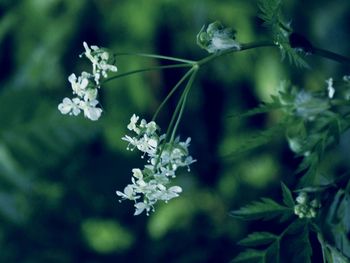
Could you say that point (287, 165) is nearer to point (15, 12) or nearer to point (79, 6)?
point (79, 6)

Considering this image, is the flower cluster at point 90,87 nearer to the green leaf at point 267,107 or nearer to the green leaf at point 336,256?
the green leaf at point 267,107

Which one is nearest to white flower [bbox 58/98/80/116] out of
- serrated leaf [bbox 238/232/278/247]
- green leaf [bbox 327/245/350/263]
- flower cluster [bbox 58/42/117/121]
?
flower cluster [bbox 58/42/117/121]

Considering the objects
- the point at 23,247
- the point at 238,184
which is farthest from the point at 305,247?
the point at 238,184

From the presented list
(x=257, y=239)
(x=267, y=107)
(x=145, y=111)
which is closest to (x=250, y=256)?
(x=257, y=239)

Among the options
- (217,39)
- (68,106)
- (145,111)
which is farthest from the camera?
(145,111)

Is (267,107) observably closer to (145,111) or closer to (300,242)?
(300,242)

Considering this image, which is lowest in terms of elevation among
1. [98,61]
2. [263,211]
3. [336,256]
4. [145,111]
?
[336,256]

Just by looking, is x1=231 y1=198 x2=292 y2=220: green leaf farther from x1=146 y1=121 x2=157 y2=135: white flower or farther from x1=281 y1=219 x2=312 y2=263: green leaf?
x1=146 y1=121 x2=157 y2=135: white flower
